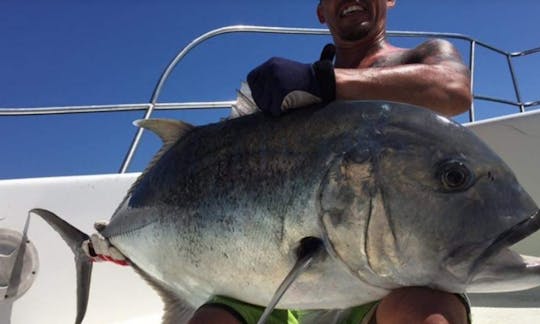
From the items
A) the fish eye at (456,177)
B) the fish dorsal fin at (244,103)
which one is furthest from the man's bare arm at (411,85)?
the fish eye at (456,177)

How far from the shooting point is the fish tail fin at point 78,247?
2346 mm

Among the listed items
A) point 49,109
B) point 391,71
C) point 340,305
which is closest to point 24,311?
point 49,109

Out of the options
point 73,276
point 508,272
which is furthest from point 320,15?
point 73,276

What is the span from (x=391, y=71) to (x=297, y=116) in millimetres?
388

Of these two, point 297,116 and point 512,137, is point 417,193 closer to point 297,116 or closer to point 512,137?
point 297,116

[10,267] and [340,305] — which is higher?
[340,305]

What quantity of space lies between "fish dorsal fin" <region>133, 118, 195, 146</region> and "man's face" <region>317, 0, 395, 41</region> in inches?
37.2

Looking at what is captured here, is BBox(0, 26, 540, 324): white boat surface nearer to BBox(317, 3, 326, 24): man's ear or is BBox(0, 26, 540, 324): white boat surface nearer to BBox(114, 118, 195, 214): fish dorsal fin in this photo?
BBox(114, 118, 195, 214): fish dorsal fin

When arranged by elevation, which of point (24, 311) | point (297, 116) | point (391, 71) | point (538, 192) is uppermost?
point (391, 71)

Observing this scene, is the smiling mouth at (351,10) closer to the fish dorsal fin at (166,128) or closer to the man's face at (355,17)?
the man's face at (355,17)

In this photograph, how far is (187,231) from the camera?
1672mm

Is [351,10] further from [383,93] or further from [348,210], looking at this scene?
[348,210]

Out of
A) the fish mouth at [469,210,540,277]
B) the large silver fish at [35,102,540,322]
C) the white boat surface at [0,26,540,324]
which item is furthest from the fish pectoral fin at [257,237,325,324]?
the white boat surface at [0,26,540,324]

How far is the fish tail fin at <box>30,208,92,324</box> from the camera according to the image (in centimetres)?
235
